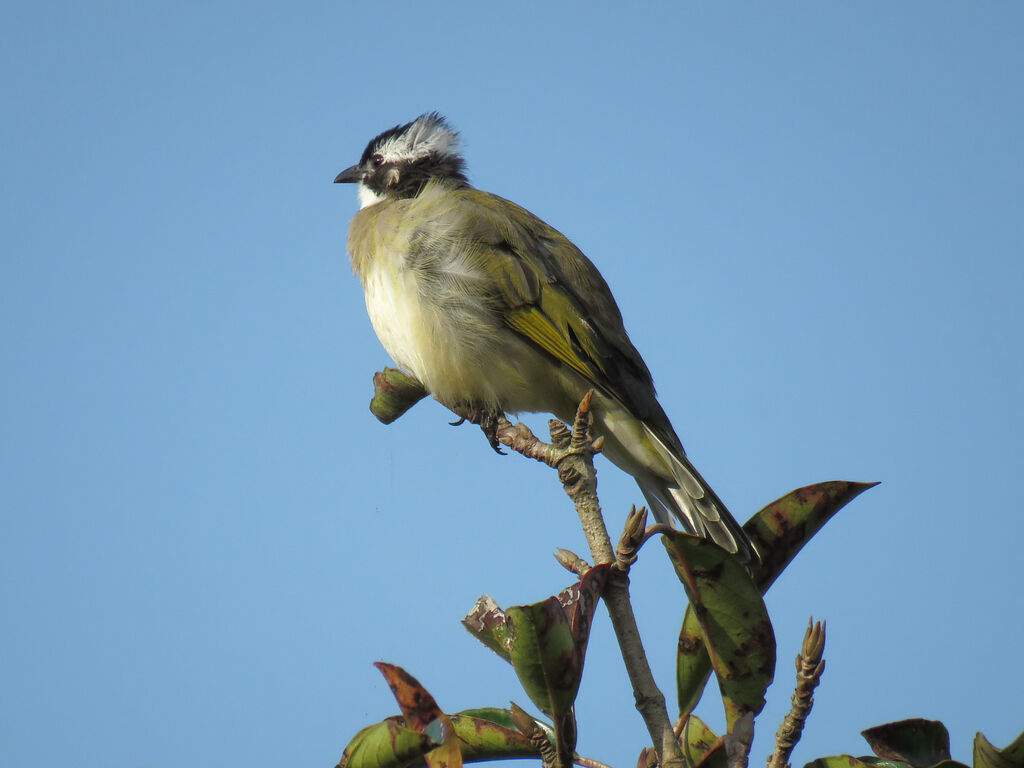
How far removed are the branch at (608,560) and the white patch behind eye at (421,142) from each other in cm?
393

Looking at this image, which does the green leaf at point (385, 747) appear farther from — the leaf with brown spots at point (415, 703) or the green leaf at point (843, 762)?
the green leaf at point (843, 762)

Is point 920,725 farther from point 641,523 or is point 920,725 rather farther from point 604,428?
point 604,428

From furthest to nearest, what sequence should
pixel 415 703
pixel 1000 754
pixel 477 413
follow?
pixel 477 413, pixel 415 703, pixel 1000 754

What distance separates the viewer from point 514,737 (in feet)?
7.02

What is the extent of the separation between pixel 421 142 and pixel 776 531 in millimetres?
4596

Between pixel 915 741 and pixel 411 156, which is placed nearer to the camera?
pixel 915 741

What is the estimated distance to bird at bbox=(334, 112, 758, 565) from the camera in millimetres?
4539

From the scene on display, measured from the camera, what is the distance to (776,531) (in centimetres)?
230

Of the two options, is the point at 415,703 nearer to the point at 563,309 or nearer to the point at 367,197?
the point at 563,309

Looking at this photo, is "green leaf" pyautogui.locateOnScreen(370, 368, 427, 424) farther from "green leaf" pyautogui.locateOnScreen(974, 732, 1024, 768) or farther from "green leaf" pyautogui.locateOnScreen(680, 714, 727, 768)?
"green leaf" pyautogui.locateOnScreen(974, 732, 1024, 768)

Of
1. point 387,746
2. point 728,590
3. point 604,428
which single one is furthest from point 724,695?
point 604,428

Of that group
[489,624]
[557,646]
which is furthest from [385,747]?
[557,646]

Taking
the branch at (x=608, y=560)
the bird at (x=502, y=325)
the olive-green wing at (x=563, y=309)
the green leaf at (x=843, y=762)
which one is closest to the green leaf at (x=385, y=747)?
the branch at (x=608, y=560)

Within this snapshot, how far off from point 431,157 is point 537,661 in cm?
485
